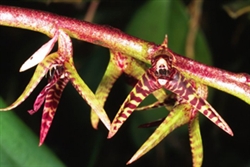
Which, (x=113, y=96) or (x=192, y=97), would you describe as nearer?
(x=192, y=97)

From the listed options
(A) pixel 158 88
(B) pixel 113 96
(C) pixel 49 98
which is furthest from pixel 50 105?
(B) pixel 113 96

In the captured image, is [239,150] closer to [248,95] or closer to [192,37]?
[192,37]

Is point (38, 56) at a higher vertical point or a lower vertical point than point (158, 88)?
higher

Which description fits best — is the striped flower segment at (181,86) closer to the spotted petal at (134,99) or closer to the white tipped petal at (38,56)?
the spotted petal at (134,99)

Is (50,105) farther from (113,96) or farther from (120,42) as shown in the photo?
(113,96)

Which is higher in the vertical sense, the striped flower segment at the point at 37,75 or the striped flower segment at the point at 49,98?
the striped flower segment at the point at 37,75

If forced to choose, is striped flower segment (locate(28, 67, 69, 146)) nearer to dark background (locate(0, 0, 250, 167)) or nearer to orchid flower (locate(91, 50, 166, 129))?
orchid flower (locate(91, 50, 166, 129))

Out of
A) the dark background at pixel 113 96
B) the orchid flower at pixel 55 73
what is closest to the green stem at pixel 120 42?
the orchid flower at pixel 55 73

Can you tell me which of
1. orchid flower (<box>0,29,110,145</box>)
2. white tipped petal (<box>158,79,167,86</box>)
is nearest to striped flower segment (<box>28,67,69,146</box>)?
orchid flower (<box>0,29,110,145</box>)
